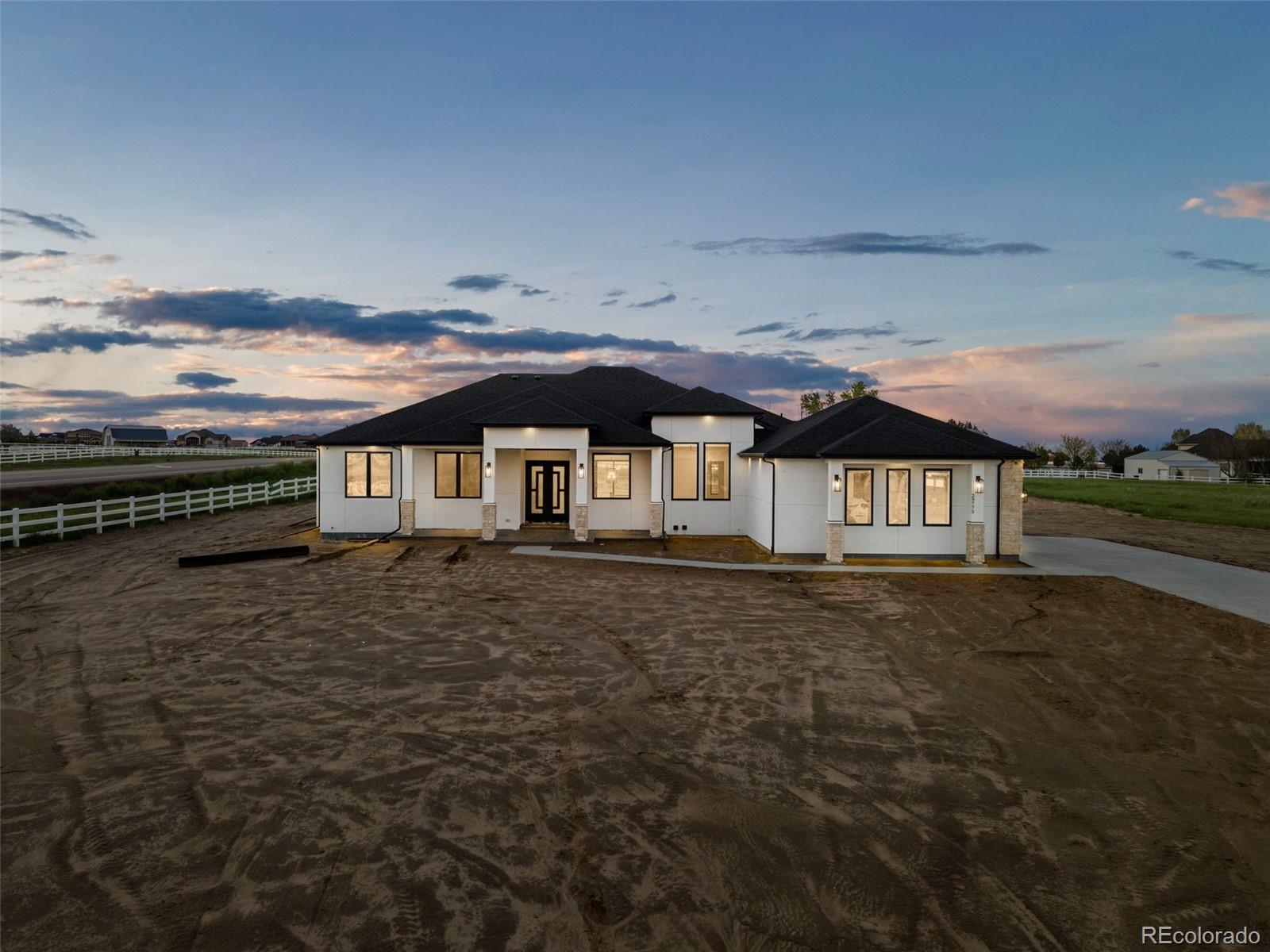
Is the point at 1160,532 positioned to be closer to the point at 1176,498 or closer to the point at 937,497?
the point at 937,497

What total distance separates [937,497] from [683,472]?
7.42m

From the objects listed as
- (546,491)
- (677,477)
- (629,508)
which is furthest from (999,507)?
(546,491)

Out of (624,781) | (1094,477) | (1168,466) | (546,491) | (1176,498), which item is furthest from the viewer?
(1168,466)

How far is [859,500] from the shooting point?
16625 mm

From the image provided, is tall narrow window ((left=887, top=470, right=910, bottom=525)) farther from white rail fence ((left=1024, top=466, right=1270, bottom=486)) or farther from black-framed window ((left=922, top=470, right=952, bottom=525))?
white rail fence ((left=1024, top=466, right=1270, bottom=486))

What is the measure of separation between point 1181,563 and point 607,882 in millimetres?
18579

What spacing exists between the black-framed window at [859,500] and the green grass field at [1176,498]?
64.3 ft

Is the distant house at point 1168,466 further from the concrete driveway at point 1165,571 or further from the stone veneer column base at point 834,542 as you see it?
the stone veneer column base at point 834,542

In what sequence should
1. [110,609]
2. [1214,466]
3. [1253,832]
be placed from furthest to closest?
[1214,466]
[110,609]
[1253,832]

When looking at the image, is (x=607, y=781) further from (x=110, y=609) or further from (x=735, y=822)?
(x=110, y=609)

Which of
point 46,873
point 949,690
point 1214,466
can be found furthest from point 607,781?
point 1214,466

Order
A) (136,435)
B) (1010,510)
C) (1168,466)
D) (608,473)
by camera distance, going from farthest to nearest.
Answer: (136,435), (1168,466), (608,473), (1010,510)

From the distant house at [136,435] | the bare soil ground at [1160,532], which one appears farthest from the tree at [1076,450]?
the distant house at [136,435]

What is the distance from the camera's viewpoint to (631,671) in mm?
8023
